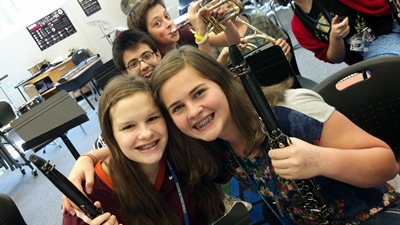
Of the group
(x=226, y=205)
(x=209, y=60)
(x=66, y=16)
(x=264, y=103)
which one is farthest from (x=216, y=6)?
(x=66, y=16)

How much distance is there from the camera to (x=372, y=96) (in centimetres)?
114

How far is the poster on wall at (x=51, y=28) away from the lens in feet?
23.3

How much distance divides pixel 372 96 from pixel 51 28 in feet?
24.6

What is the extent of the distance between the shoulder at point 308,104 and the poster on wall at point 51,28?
283 inches

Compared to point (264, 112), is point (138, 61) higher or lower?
higher

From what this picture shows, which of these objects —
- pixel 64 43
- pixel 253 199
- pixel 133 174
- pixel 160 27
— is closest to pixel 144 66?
pixel 160 27

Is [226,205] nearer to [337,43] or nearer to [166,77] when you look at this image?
[166,77]

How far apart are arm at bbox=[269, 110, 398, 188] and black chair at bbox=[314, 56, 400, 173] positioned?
22 centimetres

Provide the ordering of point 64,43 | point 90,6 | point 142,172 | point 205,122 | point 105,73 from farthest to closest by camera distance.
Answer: point 64,43 → point 90,6 → point 105,73 → point 142,172 → point 205,122

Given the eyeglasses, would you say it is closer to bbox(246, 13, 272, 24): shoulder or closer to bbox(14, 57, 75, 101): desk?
bbox(246, 13, 272, 24): shoulder

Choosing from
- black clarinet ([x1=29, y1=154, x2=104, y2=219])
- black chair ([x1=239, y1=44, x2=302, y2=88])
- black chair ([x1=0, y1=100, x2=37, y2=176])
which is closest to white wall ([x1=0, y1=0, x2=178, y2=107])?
black chair ([x1=0, y1=100, x2=37, y2=176])

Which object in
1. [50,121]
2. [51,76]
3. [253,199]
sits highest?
Result: [51,76]

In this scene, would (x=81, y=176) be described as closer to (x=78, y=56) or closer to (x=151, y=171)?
(x=151, y=171)

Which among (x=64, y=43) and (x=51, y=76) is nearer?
(x=51, y=76)
